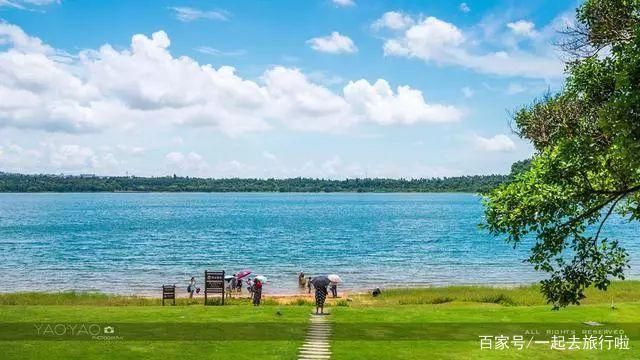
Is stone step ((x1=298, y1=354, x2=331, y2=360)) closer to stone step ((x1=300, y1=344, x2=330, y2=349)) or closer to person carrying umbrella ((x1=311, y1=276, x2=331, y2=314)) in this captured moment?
stone step ((x1=300, y1=344, x2=330, y2=349))

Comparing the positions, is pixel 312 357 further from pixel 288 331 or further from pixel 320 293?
pixel 320 293

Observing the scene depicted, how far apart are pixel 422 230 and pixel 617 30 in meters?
126

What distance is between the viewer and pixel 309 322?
86.4ft

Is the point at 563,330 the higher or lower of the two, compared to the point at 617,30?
lower

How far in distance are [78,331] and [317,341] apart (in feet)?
31.6

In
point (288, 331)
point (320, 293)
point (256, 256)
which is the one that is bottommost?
point (256, 256)

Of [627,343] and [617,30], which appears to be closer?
[617,30]

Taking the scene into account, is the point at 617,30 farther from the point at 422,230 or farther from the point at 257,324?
the point at 422,230

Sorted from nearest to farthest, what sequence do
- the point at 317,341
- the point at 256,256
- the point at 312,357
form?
the point at 312,357 → the point at 317,341 → the point at 256,256

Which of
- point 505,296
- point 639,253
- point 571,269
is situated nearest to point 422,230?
point 639,253

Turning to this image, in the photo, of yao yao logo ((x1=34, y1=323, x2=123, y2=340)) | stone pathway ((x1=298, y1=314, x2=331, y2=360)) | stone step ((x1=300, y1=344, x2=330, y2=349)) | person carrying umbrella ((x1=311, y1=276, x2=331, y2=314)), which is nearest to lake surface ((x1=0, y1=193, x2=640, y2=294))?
person carrying umbrella ((x1=311, y1=276, x2=331, y2=314))

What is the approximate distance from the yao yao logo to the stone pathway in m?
7.21

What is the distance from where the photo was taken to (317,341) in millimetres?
22531

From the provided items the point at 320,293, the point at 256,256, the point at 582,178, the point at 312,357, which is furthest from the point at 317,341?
the point at 256,256
